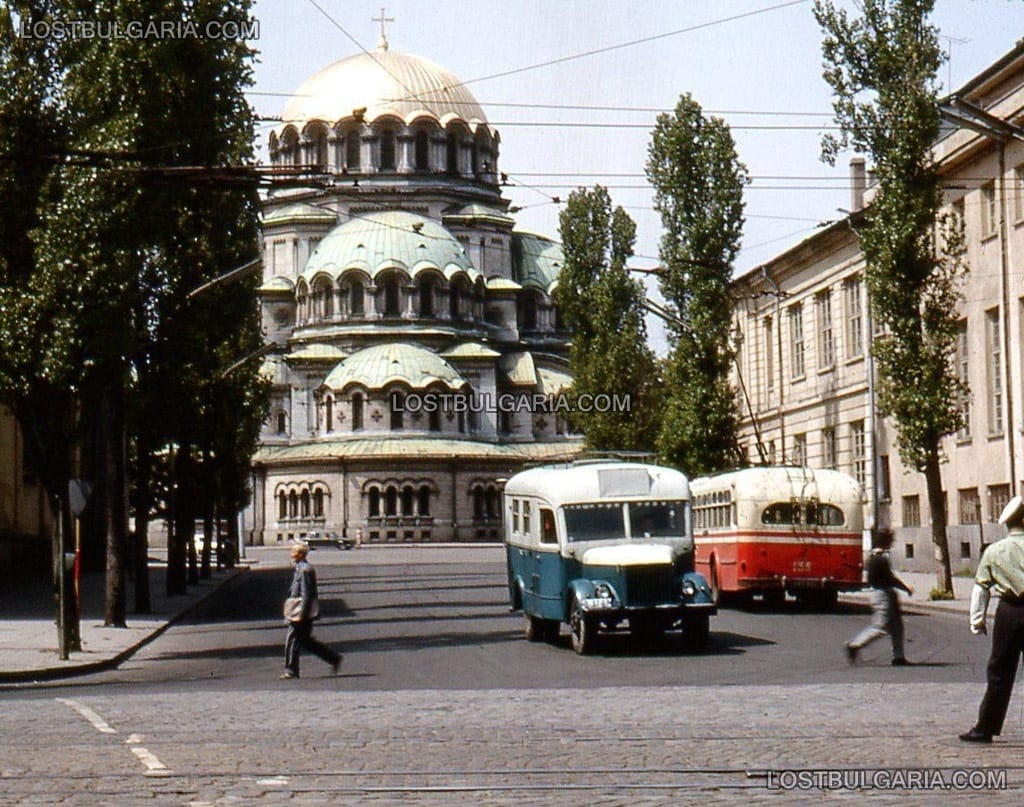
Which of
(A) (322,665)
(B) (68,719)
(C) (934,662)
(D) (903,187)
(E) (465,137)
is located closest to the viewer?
(B) (68,719)

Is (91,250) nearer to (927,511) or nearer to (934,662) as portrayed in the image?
(934,662)

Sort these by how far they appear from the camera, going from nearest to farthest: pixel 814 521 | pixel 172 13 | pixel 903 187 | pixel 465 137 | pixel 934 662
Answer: pixel 934 662 < pixel 172 13 < pixel 814 521 < pixel 903 187 < pixel 465 137

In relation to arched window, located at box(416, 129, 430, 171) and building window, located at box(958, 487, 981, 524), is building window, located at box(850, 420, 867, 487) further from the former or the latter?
arched window, located at box(416, 129, 430, 171)

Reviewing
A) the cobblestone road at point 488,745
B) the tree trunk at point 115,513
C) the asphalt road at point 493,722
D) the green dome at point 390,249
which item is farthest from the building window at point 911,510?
the green dome at point 390,249

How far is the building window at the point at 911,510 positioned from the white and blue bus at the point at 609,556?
24.7m

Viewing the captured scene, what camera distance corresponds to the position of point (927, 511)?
1946 inches

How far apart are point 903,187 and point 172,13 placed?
14.9 m

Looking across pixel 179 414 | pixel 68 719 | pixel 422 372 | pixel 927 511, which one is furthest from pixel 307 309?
pixel 68 719

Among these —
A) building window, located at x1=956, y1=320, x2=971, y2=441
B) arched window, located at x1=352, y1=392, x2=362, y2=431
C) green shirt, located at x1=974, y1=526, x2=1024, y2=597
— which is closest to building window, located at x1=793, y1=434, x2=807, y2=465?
building window, located at x1=956, y1=320, x2=971, y2=441

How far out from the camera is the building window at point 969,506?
45.5 metres

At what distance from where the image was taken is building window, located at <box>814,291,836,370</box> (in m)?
55.7

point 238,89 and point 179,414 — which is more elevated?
point 238,89

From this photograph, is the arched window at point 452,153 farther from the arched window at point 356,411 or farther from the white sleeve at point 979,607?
the white sleeve at point 979,607

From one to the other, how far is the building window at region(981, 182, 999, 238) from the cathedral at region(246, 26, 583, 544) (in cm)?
6107
